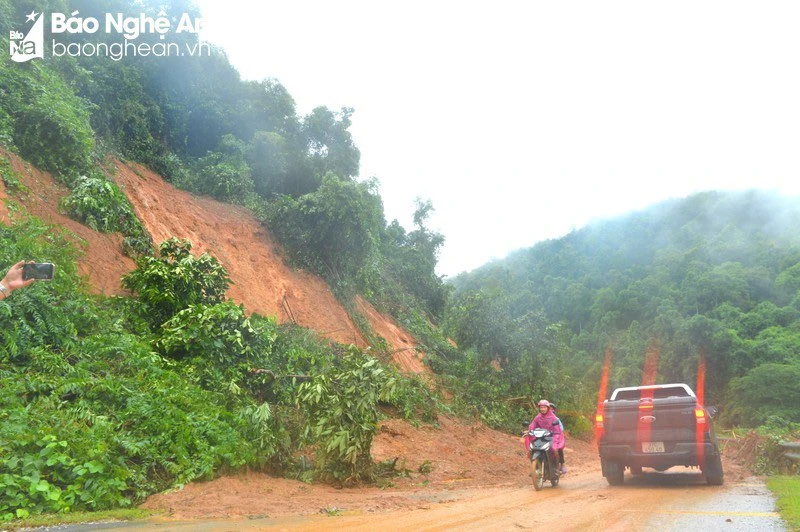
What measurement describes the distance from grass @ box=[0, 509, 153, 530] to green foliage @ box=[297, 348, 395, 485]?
3209 mm

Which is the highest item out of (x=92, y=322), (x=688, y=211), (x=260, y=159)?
(x=688, y=211)

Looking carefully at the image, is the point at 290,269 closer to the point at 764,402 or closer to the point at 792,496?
the point at 792,496

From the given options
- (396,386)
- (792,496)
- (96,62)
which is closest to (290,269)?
(96,62)

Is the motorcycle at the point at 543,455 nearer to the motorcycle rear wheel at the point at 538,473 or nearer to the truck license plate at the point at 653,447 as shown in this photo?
the motorcycle rear wheel at the point at 538,473

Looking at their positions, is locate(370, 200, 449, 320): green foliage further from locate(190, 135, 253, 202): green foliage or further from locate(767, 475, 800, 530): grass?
locate(767, 475, 800, 530): grass

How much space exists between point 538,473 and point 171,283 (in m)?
8.74

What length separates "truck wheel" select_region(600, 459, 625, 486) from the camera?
934cm

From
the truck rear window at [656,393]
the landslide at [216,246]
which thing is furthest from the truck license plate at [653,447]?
the landslide at [216,246]

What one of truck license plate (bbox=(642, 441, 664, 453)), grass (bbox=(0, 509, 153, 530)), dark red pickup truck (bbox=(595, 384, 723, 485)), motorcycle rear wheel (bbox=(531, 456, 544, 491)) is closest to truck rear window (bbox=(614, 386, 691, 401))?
dark red pickup truck (bbox=(595, 384, 723, 485))

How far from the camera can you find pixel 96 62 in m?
20.0

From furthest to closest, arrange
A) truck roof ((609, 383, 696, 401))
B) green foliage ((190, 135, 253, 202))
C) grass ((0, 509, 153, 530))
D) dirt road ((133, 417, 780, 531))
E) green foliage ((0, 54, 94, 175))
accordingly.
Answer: green foliage ((190, 135, 253, 202)), green foliage ((0, 54, 94, 175)), truck roof ((609, 383, 696, 401)), dirt road ((133, 417, 780, 531)), grass ((0, 509, 153, 530))

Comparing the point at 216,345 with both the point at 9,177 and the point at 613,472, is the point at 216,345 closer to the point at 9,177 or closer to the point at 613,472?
the point at 9,177

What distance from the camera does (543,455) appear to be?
9.29 metres

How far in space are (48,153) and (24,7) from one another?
20.7ft
